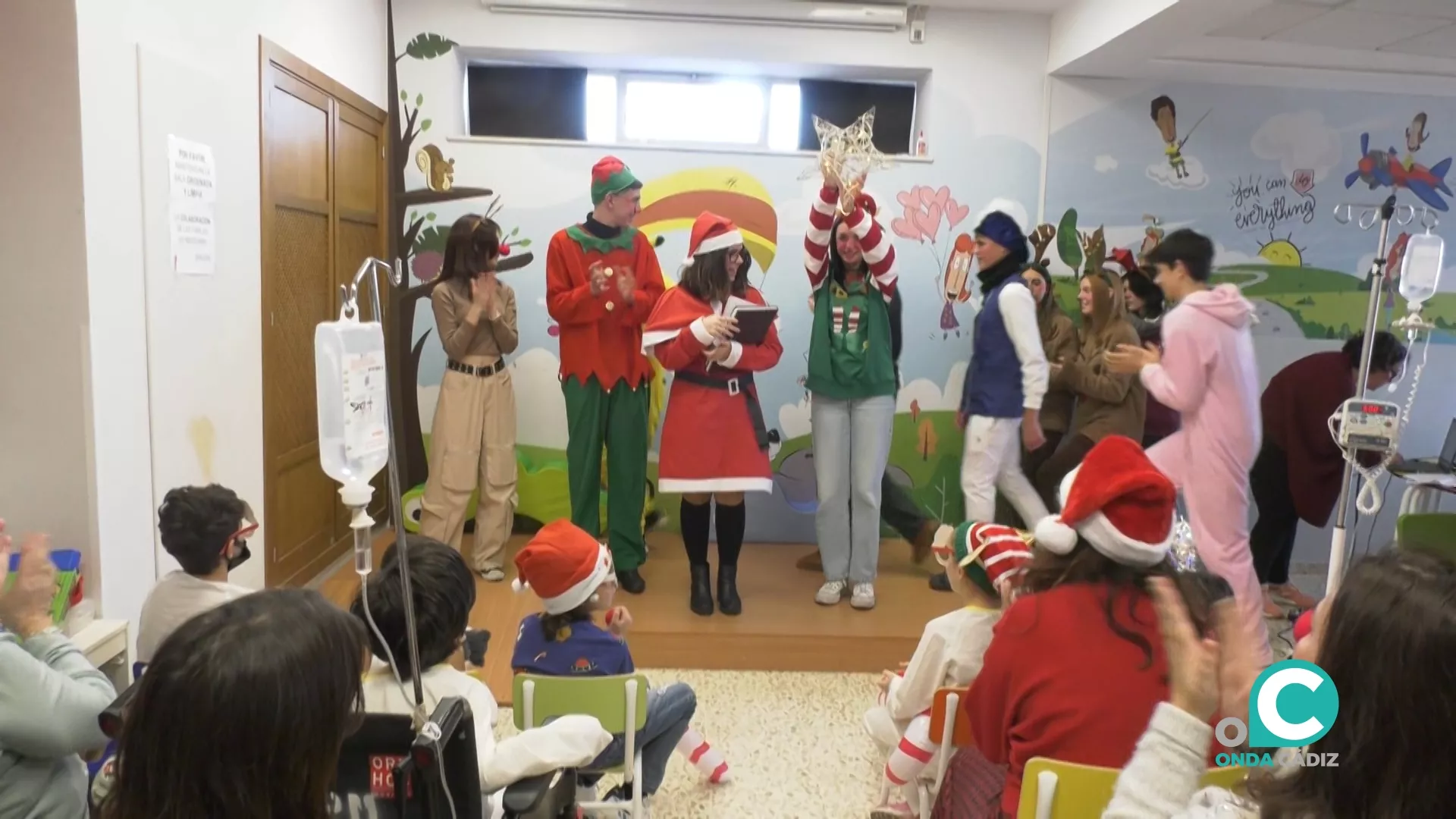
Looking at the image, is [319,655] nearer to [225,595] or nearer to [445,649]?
[445,649]

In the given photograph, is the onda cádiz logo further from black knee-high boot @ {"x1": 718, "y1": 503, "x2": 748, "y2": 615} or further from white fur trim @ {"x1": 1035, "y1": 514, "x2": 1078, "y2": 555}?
black knee-high boot @ {"x1": 718, "y1": 503, "x2": 748, "y2": 615}

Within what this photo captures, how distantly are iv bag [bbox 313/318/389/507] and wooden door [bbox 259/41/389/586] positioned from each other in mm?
2067

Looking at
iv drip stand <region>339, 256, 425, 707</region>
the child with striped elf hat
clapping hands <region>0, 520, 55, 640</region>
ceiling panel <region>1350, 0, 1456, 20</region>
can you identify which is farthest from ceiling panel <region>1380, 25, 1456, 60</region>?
clapping hands <region>0, 520, 55, 640</region>

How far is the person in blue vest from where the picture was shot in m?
3.31

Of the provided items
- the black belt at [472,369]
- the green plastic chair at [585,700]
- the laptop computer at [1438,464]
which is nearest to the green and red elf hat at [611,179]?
the black belt at [472,369]

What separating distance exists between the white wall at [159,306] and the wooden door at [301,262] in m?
0.07

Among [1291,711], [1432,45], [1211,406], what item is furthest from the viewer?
[1432,45]

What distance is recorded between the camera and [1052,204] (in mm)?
4219

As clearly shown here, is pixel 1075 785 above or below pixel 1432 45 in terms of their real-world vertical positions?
below

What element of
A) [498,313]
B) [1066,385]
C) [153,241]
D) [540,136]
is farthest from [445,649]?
[540,136]

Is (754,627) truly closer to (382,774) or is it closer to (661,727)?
(661,727)

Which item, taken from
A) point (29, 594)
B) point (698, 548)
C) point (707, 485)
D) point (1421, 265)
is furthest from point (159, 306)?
point (1421, 265)

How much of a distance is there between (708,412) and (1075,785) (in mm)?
1959

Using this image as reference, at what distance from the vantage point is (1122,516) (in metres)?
1.44
